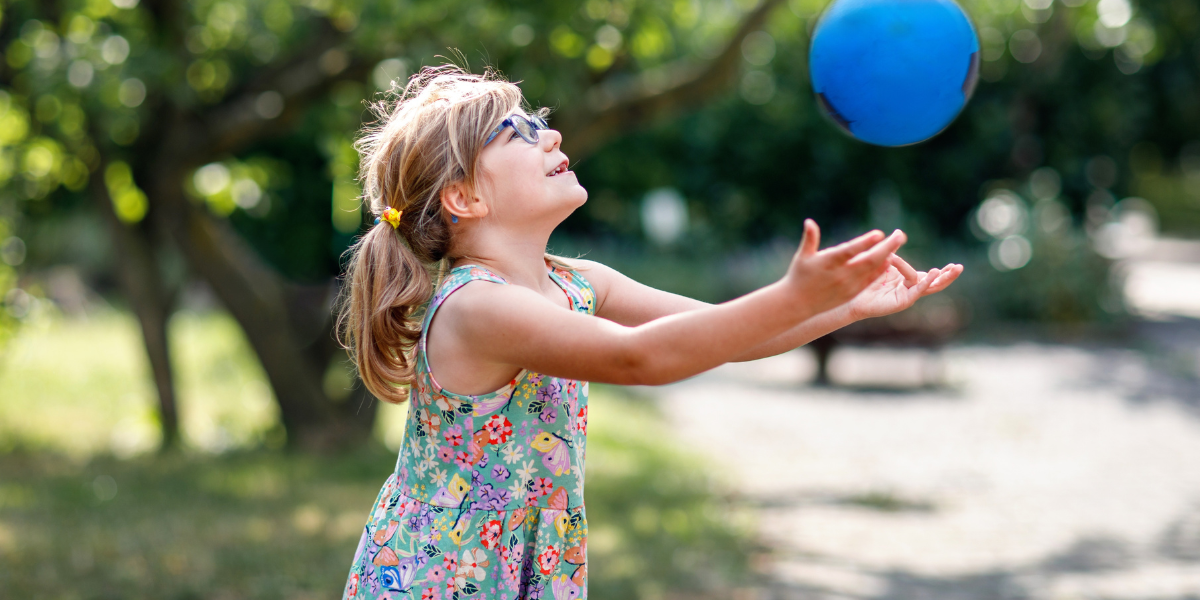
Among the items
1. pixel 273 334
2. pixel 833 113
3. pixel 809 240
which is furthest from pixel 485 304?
pixel 273 334

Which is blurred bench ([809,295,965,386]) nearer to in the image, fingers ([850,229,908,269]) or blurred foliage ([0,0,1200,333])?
blurred foliage ([0,0,1200,333])

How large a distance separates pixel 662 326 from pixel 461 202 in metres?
0.51

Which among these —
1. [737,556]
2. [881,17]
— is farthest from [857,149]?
[881,17]

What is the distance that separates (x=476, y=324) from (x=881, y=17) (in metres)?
1.11

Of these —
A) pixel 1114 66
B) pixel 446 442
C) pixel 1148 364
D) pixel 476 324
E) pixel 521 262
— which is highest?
pixel 1114 66

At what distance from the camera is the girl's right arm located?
1564mm

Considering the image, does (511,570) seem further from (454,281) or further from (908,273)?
(908,273)

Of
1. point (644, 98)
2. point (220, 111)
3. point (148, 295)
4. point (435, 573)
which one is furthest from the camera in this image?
point (148, 295)

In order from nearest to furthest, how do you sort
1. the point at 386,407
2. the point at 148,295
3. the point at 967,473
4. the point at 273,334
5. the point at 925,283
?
the point at 925,283
the point at 273,334
the point at 148,295
the point at 967,473
the point at 386,407

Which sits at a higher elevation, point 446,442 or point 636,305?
point 636,305

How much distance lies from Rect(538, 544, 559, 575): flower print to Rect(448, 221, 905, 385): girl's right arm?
39 centimetres

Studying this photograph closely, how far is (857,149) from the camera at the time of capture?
1667cm

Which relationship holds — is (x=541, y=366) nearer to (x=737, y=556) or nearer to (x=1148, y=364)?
(x=737, y=556)

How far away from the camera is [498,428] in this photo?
1.91 metres
